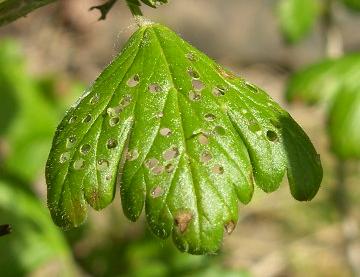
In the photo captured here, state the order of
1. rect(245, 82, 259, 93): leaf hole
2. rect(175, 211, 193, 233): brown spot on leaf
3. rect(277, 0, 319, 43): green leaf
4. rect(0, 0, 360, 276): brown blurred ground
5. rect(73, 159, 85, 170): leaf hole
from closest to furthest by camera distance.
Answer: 1. rect(175, 211, 193, 233): brown spot on leaf
2. rect(73, 159, 85, 170): leaf hole
3. rect(245, 82, 259, 93): leaf hole
4. rect(277, 0, 319, 43): green leaf
5. rect(0, 0, 360, 276): brown blurred ground

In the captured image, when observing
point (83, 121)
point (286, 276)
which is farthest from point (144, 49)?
point (286, 276)

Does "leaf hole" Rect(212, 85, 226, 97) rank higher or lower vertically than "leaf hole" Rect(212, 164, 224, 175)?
higher

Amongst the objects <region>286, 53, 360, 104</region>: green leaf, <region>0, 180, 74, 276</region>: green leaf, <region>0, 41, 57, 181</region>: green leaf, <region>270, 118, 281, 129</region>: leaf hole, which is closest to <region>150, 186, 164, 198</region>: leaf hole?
<region>270, 118, 281, 129</region>: leaf hole

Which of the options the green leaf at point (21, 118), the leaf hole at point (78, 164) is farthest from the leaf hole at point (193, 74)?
the green leaf at point (21, 118)

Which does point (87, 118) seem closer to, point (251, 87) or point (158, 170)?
point (158, 170)

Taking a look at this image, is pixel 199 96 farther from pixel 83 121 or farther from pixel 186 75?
pixel 83 121

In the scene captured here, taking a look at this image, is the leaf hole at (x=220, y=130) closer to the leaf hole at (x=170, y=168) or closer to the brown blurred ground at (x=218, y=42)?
the leaf hole at (x=170, y=168)

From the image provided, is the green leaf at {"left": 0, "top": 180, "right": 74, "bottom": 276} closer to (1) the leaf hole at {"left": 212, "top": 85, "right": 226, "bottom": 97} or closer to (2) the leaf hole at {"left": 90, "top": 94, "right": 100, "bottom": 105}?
(2) the leaf hole at {"left": 90, "top": 94, "right": 100, "bottom": 105}
